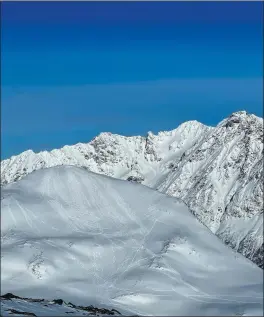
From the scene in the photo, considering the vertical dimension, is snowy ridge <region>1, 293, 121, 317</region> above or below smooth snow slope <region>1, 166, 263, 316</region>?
below

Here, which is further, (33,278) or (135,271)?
(135,271)

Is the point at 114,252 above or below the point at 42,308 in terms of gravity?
above

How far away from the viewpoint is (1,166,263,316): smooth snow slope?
341 ft

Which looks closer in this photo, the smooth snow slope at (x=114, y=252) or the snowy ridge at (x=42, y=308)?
the snowy ridge at (x=42, y=308)

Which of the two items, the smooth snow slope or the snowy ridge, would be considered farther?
the smooth snow slope

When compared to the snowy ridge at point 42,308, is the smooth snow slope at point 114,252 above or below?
above

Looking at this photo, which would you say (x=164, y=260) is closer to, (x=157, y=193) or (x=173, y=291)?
(x=173, y=291)

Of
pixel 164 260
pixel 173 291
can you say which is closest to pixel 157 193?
pixel 164 260

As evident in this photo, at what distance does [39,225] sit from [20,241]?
30.4 feet

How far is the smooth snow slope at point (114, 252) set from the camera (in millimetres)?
103938

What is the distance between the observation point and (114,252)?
117 meters

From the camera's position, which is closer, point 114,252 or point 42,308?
point 42,308

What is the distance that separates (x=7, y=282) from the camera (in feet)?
325

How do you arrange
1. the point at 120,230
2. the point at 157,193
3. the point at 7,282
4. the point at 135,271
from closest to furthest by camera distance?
the point at 7,282, the point at 135,271, the point at 120,230, the point at 157,193
